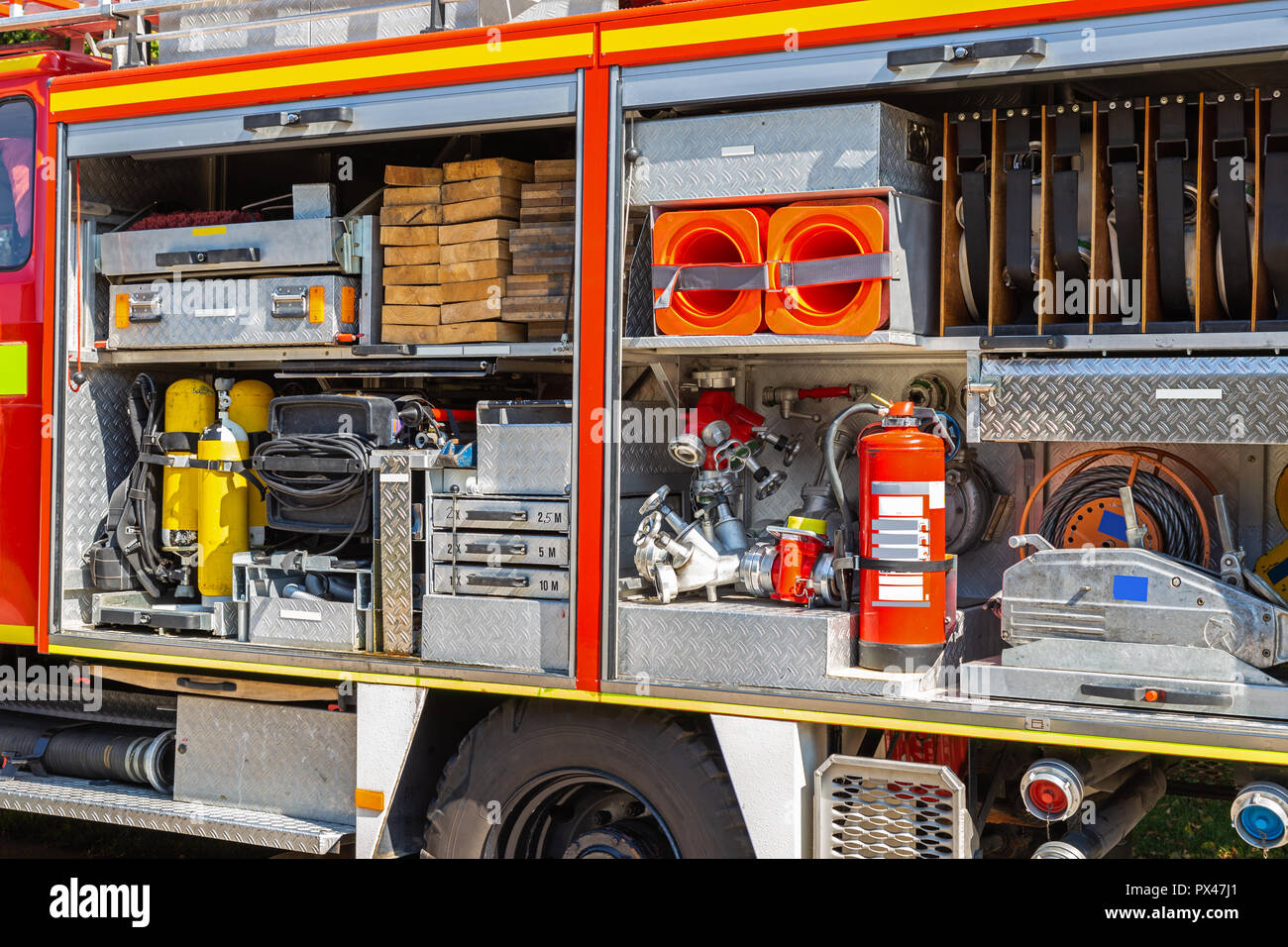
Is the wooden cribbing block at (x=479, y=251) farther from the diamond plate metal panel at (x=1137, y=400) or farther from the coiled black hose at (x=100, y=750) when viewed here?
the coiled black hose at (x=100, y=750)

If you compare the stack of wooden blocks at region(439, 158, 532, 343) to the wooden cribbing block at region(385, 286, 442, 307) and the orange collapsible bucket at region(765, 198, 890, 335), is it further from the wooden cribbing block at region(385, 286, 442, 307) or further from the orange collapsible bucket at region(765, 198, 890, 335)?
the orange collapsible bucket at region(765, 198, 890, 335)

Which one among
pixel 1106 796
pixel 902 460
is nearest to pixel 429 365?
pixel 902 460

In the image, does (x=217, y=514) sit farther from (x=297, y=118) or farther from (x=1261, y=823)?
(x=1261, y=823)

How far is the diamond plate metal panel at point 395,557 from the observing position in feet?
16.1

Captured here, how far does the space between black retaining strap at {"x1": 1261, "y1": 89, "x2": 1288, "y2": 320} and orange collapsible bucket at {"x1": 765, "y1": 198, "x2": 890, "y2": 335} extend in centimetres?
104

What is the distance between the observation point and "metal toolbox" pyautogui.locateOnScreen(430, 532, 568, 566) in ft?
15.1

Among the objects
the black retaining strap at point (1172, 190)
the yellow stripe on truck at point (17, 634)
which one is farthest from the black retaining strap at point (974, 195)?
the yellow stripe on truck at point (17, 634)

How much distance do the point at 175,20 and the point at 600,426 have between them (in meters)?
2.70

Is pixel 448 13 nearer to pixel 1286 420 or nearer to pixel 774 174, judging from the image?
pixel 774 174

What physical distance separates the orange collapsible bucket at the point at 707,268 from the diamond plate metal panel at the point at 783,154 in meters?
0.08

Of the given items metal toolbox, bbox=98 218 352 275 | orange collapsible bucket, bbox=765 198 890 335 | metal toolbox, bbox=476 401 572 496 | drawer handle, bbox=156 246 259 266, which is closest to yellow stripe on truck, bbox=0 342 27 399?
metal toolbox, bbox=98 218 352 275

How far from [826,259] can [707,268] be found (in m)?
0.38

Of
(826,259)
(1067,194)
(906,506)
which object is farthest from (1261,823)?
(826,259)

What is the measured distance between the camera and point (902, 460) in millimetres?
4148
